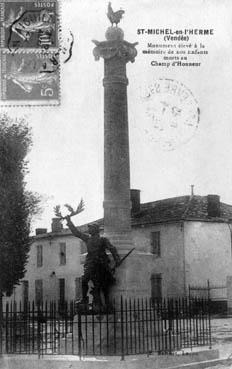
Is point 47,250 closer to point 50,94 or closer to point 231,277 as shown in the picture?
point 231,277

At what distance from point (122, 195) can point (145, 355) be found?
3.66 meters

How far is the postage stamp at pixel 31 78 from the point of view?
14.0m

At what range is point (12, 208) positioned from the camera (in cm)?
2017

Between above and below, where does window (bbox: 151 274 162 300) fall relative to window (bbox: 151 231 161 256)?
below

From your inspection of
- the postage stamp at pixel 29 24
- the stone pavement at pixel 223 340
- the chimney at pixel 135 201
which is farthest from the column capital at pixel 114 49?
the chimney at pixel 135 201

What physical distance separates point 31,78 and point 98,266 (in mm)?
4866

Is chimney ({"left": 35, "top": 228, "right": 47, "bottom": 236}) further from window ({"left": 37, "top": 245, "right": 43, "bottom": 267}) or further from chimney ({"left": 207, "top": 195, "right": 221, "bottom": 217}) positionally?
chimney ({"left": 207, "top": 195, "right": 221, "bottom": 217})

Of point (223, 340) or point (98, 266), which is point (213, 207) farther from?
point (98, 266)

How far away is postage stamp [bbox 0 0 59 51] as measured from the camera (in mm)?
13484

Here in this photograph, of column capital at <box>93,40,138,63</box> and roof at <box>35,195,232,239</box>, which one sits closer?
column capital at <box>93,40,138,63</box>

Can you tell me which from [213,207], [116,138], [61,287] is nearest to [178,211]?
[213,207]

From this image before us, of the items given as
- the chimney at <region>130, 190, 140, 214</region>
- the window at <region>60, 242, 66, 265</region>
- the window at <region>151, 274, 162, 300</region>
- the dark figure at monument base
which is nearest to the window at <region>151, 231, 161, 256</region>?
the window at <region>151, 274, 162, 300</region>

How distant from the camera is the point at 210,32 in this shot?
1341 centimetres

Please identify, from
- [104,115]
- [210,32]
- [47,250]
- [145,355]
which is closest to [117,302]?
[145,355]
